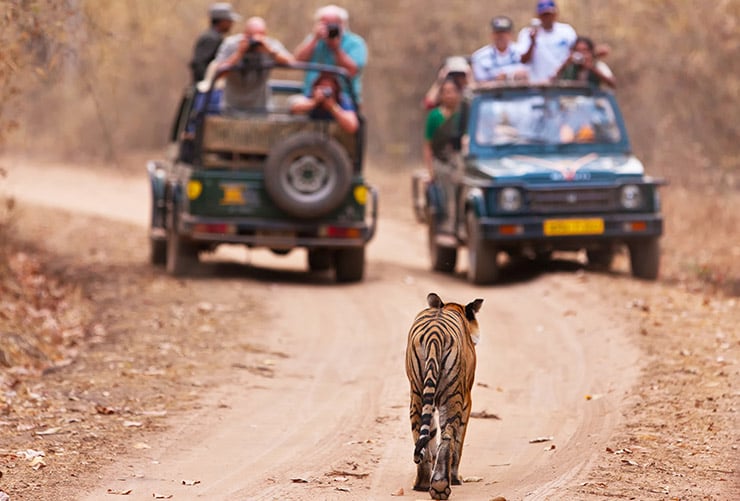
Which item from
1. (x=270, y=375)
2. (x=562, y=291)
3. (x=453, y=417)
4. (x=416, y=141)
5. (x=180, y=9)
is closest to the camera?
(x=453, y=417)

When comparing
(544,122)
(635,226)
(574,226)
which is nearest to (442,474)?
(574,226)

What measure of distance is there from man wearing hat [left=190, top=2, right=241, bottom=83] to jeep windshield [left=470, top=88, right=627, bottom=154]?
122 inches

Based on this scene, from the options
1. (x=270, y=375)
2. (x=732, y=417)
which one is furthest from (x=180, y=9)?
(x=732, y=417)

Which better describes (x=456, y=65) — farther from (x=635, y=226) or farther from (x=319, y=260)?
(x=635, y=226)

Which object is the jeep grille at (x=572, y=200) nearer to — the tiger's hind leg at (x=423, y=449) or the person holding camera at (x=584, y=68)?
the person holding camera at (x=584, y=68)

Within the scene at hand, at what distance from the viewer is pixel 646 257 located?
14000mm

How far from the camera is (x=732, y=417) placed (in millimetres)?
8016

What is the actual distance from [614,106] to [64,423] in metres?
8.26

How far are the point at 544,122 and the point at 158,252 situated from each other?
15.3 feet

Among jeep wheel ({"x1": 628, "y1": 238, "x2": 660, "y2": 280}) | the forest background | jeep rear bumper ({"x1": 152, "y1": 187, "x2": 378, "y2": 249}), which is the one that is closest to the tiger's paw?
the forest background

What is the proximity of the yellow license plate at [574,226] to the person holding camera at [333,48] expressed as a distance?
2.83m

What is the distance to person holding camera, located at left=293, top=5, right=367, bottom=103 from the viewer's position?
599 inches

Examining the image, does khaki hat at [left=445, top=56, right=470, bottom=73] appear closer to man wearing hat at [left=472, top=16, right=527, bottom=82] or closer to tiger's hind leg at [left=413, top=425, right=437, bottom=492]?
man wearing hat at [left=472, top=16, right=527, bottom=82]

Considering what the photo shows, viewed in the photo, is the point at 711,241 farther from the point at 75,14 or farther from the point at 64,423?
the point at 64,423
